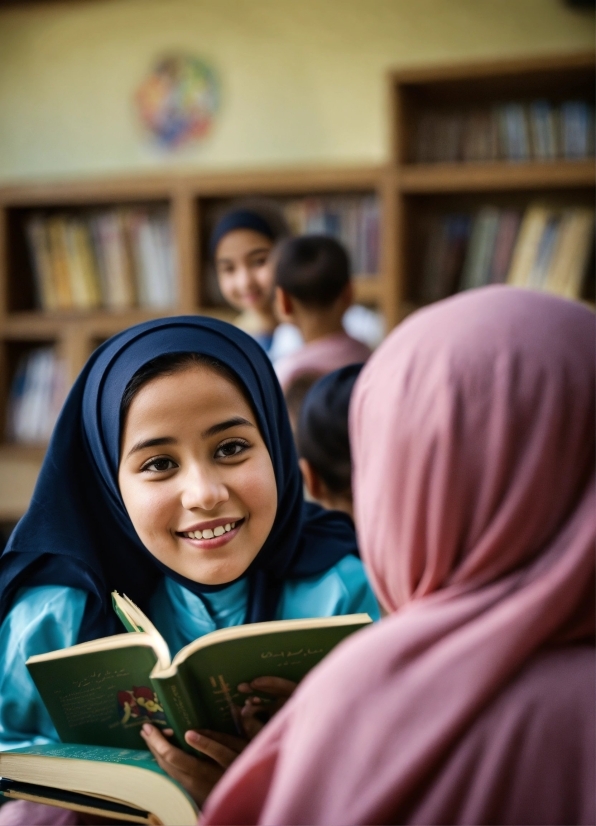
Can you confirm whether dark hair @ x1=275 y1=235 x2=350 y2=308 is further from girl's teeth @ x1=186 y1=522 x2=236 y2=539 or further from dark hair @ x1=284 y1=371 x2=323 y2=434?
girl's teeth @ x1=186 y1=522 x2=236 y2=539

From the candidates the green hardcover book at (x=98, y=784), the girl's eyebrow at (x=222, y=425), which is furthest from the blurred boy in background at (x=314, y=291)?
the green hardcover book at (x=98, y=784)

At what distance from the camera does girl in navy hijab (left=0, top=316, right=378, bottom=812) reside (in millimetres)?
1180

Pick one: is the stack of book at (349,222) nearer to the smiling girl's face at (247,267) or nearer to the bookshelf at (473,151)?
the bookshelf at (473,151)

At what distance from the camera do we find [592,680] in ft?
2.39

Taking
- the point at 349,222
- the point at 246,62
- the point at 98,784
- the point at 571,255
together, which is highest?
the point at 246,62

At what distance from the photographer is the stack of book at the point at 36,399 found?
3.87 m

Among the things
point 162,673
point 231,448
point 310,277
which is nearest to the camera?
point 162,673

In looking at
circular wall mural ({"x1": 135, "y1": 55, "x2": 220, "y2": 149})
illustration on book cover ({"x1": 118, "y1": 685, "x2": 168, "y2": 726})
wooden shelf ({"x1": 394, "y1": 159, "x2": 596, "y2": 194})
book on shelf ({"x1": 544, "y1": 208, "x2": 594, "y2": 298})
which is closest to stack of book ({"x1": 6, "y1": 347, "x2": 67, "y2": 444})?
circular wall mural ({"x1": 135, "y1": 55, "x2": 220, "y2": 149})

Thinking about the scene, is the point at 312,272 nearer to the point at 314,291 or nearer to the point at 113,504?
the point at 314,291

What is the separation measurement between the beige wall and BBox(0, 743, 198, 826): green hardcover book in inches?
121

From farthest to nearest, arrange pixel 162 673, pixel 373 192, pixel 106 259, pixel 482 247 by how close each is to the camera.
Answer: pixel 106 259 → pixel 373 192 → pixel 482 247 → pixel 162 673

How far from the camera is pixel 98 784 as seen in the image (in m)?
1.01

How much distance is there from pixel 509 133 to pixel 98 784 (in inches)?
113

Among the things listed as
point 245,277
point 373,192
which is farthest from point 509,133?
point 245,277
